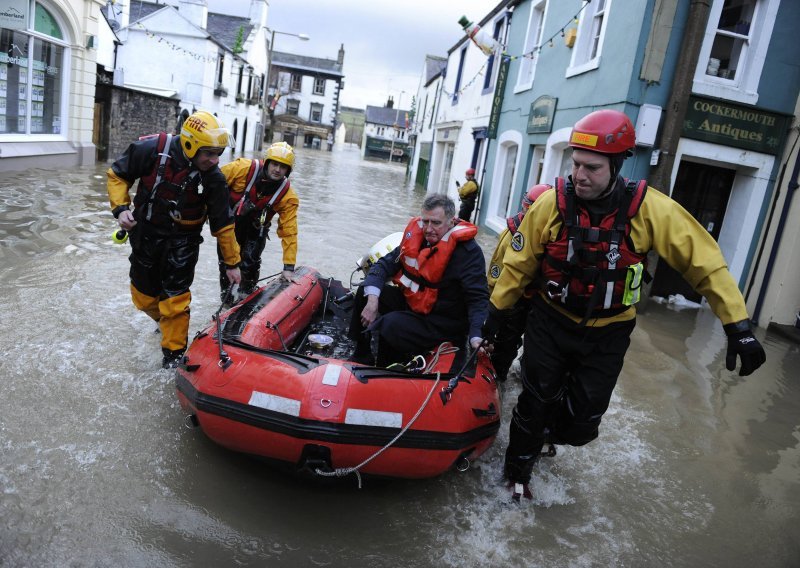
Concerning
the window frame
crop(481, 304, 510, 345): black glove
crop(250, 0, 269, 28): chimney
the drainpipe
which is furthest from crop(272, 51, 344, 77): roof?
crop(481, 304, 510, 345): black glove

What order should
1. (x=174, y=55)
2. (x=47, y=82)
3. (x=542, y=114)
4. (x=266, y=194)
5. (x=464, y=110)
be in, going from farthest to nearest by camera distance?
(x=174, y=55), (x=464, y=110), (x=47, y=82), (x=542, y=114), (x=266, y=194)

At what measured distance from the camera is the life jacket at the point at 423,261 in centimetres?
407

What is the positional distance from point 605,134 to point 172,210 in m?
2.91

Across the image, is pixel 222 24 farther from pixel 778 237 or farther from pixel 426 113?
pixel 778 237

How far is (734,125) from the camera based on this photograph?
328 inches

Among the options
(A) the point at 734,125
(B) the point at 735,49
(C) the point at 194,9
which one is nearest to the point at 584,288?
(A) the point at 734,125

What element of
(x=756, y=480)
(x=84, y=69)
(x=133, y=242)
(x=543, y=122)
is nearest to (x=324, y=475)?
(x=133, y=242)

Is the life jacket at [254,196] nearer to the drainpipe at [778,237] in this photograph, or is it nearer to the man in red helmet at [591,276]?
the man in red helmet at [591,276]

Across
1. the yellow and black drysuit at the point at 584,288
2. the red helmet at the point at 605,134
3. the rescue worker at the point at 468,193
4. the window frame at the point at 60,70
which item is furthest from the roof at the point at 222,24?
the red helmet at the point at 605,134

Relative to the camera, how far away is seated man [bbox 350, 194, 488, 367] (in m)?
4.06

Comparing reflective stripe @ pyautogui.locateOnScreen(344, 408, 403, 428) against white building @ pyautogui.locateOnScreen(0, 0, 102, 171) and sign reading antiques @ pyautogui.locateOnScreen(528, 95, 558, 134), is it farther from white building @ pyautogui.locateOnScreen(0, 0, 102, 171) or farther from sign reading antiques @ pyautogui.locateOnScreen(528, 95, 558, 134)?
white building @ pyautogui.locateOnScreen(0, 0, 102, 171)

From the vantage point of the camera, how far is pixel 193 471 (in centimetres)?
354

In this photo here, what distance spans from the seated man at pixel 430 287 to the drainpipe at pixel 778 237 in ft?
20.1

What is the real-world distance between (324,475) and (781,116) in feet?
27.2
